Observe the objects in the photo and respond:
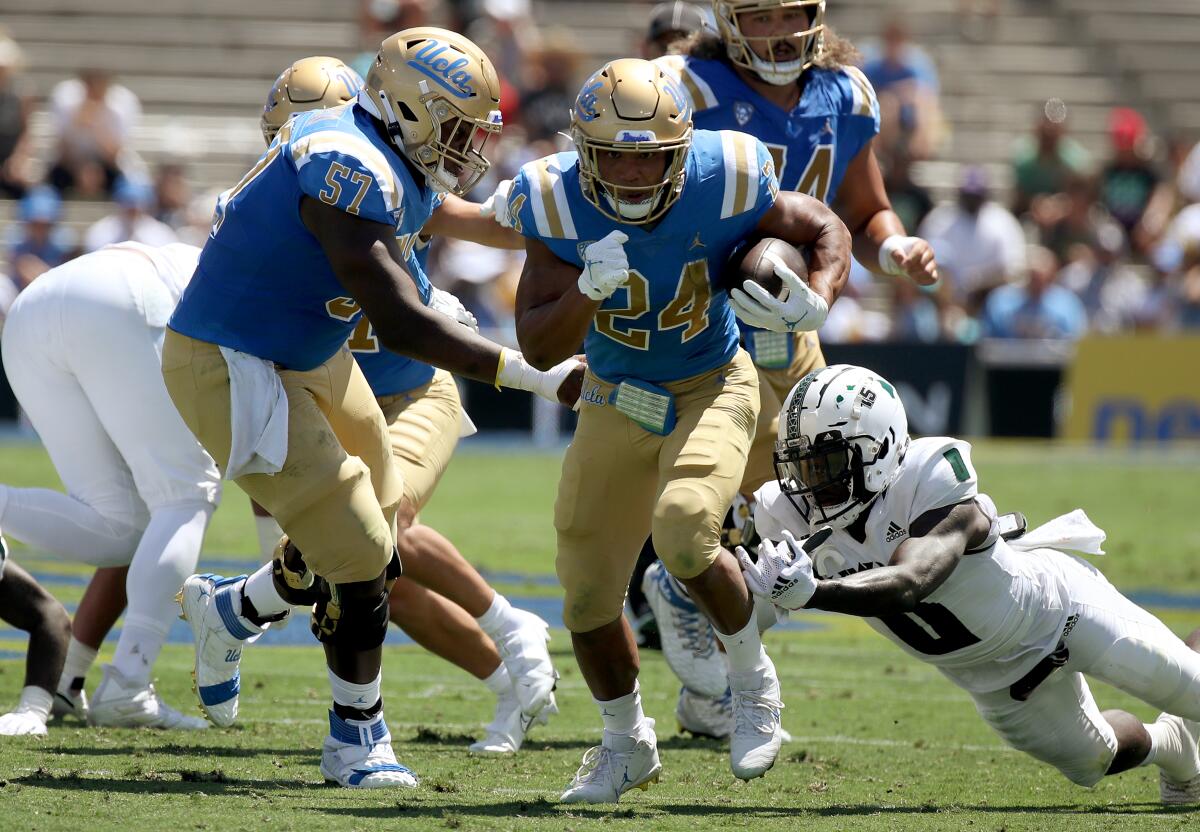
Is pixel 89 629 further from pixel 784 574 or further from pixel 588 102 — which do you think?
pixel 784 574

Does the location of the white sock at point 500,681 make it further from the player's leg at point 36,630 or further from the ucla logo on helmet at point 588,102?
the ucla logo on helmet at point 588,102

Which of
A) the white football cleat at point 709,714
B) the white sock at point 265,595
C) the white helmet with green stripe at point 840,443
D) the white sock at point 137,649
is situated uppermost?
the white helmet with green stripe at point 840,443

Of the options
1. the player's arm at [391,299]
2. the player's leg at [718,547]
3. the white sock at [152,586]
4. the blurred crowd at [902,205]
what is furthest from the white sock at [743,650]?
the blurred crowd at [902,205]

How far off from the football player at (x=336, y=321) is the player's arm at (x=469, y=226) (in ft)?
3.01

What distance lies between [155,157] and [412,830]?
13.8 meters

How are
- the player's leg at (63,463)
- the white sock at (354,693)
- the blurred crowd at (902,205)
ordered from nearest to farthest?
the white sock at (354,693) < the player's leg at (63,463) < the blurred crowd at (902,205)

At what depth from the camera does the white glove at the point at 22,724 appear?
16.4 feet

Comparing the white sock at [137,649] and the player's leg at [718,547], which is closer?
the player's leg at [718,547]

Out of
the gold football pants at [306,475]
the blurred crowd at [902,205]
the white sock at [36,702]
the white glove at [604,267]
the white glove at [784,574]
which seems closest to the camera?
the white glove at [784,574]

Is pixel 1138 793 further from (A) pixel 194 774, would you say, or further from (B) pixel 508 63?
(B) pixel 508 63

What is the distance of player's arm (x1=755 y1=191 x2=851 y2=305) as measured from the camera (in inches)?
186

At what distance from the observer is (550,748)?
534 cm

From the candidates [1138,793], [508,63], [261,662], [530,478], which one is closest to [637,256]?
[1138,793]

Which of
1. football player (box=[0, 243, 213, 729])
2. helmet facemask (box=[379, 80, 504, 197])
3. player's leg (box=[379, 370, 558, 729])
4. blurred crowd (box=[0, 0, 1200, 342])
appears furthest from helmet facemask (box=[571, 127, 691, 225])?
blurred crowd (box=[0, 0, 1200, 342])
